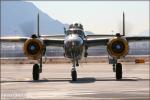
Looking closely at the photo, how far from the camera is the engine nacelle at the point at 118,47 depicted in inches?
1094

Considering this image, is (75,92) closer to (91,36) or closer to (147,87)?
(147,87)

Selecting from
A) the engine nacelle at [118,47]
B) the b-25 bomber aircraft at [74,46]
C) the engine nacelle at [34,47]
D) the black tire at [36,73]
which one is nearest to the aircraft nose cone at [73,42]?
the b-25 bomber aircraft at [74,46]

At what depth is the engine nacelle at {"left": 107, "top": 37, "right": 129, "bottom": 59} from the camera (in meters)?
27.8

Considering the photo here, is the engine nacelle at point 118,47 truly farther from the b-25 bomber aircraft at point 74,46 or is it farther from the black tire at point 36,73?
the black tire at point 36,73

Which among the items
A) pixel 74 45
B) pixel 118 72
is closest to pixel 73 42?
pixel 74 45

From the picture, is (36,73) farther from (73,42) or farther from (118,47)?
(118,47)

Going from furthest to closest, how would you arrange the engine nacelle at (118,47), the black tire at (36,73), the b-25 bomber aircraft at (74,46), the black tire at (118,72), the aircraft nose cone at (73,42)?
the black tire at (36,73) < the black tire at (118,72) < the engine nacelle at (118,47) < the b-25 bomber aircraft at (74,46) < the aircraft nose cone at (73,42)

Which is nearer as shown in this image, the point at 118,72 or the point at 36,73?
the point at 118,72

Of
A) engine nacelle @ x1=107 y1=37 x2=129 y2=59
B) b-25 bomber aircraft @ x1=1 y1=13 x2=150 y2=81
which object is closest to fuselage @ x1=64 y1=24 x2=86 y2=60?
b-25 bomber aircraft @ x1=1 y1=13 x2=150 y2=81

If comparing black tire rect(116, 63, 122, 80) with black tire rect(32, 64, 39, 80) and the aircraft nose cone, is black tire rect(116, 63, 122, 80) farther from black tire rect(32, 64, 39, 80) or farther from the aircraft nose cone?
black tire rect(32, 64, 39, 80)

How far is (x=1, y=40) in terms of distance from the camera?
102ft

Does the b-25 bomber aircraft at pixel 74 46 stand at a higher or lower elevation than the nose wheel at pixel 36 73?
higher

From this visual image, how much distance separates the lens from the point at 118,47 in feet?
91.6

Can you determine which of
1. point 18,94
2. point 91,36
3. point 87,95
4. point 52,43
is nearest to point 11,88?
point 18,94
